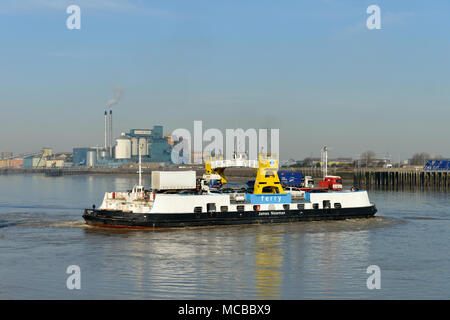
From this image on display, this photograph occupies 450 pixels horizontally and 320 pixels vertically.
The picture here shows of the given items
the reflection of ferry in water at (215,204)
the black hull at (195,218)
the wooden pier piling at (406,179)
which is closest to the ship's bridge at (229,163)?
the reflection of ferry in water at (215,204)

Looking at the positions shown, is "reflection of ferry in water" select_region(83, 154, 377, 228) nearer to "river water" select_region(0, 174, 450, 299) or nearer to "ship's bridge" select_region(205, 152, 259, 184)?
"ship's bridge" select_region(205, 152, 259, 184)

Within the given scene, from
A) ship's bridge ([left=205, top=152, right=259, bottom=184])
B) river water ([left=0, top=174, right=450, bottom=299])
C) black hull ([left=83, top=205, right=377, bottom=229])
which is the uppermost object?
ship's bridge ([left=205, top=152, right=259, bottom=184])

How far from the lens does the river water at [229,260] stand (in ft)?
72.9

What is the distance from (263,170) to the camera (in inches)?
1715

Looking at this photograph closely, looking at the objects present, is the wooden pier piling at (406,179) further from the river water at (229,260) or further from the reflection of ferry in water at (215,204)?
the river water at (229,260)

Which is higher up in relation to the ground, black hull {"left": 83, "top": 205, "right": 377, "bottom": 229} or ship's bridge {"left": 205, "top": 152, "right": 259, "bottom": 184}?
ship's bridge {"left": 205, "top": 152, "right": 259, "bottom": 184}

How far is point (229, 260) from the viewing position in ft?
94.3

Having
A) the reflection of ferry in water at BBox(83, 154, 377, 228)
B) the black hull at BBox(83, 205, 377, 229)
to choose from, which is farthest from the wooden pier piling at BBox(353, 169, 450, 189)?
the black hull at BBox(83, 205, 377, 229)

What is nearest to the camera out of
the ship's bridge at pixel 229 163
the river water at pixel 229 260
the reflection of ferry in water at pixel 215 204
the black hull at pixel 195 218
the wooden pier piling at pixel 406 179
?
the river water at pixel 229 260

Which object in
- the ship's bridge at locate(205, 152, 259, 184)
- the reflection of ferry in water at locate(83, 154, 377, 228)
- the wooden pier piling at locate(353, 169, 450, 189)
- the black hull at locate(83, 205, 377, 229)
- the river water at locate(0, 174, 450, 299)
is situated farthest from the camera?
the wooden pier piling at locate(353, 169, 450, 189)

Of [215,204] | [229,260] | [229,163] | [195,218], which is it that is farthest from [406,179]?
[229,260]

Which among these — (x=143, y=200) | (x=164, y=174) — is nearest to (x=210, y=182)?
(x=164, y=174)

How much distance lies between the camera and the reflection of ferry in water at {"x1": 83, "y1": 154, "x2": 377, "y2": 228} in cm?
3897

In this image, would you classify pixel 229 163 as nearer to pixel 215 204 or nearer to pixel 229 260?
pixel 215 204
